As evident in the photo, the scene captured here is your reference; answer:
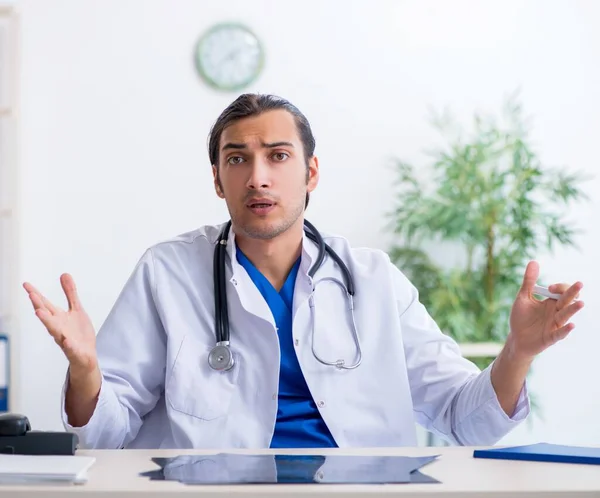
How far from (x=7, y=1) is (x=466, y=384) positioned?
9.22ft

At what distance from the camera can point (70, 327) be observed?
144 centimetres

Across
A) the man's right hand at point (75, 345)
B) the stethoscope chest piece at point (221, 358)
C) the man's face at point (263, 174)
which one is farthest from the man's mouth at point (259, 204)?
the man's right hand at point (75, 345)

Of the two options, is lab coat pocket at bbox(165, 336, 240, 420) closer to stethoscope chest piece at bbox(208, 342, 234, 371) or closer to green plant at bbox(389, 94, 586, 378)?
stethoscope chest piece at bbox(208, 342, 234, 371)

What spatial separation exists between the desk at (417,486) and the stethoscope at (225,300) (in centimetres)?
48

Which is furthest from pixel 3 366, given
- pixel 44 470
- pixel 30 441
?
pixel 44 470

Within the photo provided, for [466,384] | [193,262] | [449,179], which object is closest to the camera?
[466,384]

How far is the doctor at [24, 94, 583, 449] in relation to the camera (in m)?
1.61

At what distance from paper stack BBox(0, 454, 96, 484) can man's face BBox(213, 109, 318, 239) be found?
0.74 m

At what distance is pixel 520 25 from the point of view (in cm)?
384

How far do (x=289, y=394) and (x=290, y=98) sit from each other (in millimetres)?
2246

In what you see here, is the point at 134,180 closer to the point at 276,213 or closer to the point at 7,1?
the point at 7,1

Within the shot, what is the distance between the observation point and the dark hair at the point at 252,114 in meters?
1.87

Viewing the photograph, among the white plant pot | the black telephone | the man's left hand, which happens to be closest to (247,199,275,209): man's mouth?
the man's left hand

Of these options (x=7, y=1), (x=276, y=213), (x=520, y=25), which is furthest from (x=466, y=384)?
(x=7, y=1)
